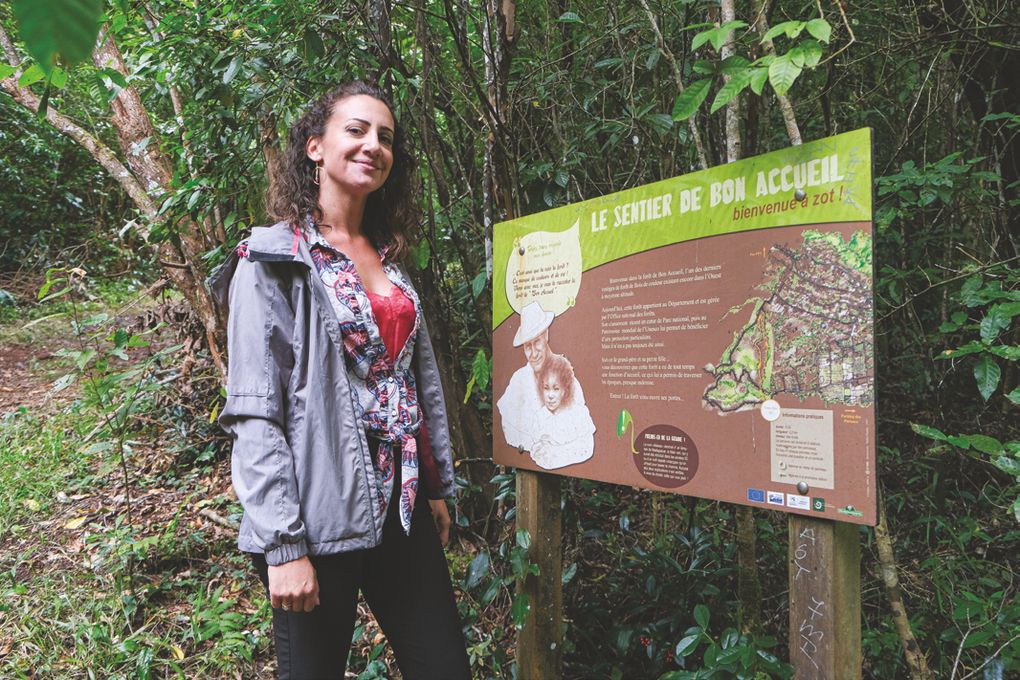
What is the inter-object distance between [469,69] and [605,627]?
224 cm

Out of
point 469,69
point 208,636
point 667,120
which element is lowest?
point 208,636

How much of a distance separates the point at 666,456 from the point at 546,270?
669 millimetres

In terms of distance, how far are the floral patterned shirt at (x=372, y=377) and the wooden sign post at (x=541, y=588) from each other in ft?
1.47

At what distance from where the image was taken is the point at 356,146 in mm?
1814

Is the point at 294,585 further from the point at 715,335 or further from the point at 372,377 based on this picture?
the point at 715,335

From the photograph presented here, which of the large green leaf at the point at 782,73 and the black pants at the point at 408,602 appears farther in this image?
the black pants at the point at 408,602

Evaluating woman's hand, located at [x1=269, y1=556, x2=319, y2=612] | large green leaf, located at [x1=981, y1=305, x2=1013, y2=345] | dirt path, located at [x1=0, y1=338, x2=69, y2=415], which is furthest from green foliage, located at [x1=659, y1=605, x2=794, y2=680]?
dirt path, located at [x1=0, y1=338, x2=69, y2=415]

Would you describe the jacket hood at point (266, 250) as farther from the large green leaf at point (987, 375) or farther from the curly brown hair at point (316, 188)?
the large green leaf at point (987, 375)

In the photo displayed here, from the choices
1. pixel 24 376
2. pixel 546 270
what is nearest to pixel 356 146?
pixel 546 270

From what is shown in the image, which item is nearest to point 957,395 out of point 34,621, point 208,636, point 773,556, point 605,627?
point 773,556

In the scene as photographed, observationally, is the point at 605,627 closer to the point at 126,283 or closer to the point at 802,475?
the point at 802,475

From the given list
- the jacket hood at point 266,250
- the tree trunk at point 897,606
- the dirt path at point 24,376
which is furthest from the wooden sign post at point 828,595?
the dirt path at point 24,376

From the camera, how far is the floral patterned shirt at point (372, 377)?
167cm

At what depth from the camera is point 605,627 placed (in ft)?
A: 8.30
